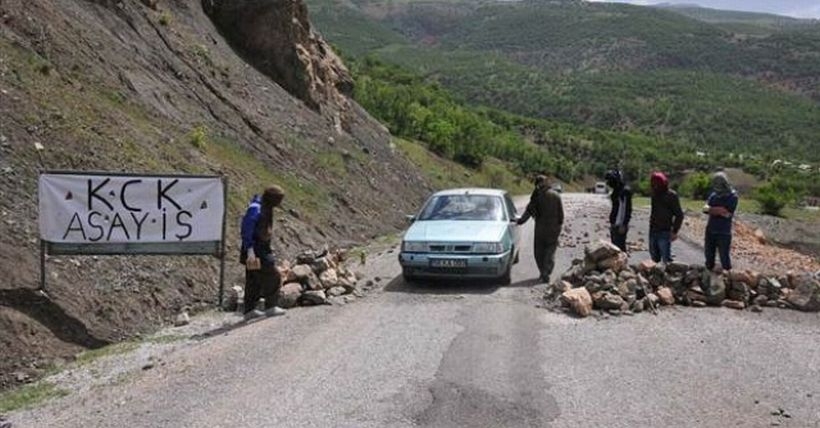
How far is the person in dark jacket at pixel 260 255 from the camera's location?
34.9 feet

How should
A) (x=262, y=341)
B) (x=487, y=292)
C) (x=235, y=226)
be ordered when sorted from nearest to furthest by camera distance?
1. (x=262, y=341)
2. (x=487, y=292)
3. (x=235, y=226)

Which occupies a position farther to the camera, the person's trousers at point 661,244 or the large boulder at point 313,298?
the person's trousers at point 661,244

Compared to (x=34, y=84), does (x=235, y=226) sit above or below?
below

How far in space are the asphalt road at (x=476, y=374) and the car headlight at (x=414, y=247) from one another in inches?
69.6

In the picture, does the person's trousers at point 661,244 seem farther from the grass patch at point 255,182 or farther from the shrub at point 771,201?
the shrub at point 771,201

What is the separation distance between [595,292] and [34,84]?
1011cm

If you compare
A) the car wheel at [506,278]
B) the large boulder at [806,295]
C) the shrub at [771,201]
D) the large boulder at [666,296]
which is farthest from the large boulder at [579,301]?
the shrub at [771,201]

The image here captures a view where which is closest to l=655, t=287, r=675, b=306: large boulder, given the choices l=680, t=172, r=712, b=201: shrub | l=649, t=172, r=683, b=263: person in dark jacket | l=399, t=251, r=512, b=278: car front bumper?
l=649, t=172, r=683, b=263: person in dark jacket

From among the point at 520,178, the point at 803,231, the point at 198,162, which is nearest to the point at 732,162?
the point at 520,178

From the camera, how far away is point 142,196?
34.9ft

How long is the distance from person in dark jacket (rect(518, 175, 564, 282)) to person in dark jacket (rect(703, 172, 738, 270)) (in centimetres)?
252

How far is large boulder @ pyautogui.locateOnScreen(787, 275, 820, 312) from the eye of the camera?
11562 mm

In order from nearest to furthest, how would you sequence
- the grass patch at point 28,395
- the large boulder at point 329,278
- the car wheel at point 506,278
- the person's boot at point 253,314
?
the grass patch at point 28,395 → the person's boot at point 253,314 → the large boulder at point 329,278 → the car wheel at point 506,278

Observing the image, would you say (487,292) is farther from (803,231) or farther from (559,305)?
(803,231)
